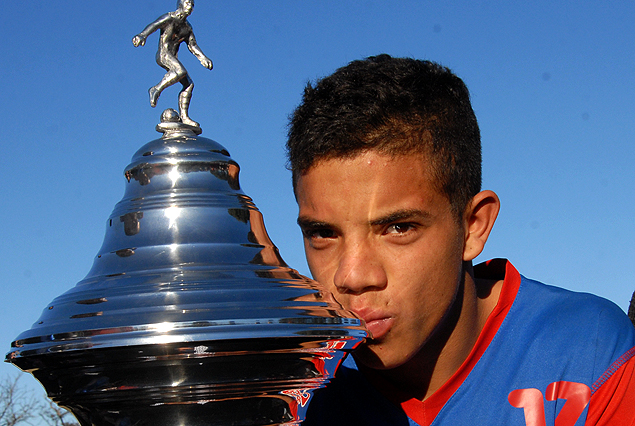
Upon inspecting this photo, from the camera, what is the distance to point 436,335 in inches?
95.4

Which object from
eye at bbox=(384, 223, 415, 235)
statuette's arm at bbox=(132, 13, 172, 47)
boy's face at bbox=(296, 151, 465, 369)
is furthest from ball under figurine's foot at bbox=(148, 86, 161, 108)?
eye at bbox=(384, 223, 415, 235)

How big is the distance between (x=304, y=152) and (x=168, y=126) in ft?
2.17

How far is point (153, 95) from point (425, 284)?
3.28ft

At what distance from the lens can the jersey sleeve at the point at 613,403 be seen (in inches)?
84.0

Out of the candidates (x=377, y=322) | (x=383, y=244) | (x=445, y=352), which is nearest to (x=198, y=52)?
(x=383, y=244)

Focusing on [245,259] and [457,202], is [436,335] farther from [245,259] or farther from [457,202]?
[245,259]

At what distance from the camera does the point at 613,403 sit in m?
2.13

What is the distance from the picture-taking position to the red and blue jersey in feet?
7.14

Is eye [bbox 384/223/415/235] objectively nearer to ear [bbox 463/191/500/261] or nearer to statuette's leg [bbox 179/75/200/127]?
ear [bbox 463/191/500/261]

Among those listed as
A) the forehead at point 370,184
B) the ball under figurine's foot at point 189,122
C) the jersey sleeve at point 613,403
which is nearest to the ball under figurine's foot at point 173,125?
the ball under figurine's foot at point 189,122

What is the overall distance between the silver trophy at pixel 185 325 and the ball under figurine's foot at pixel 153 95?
17cm

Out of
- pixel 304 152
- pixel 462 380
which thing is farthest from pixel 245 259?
pixel 462 380

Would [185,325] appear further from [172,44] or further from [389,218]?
[389,218]

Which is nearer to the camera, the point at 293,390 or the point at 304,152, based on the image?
the point at 293,390
